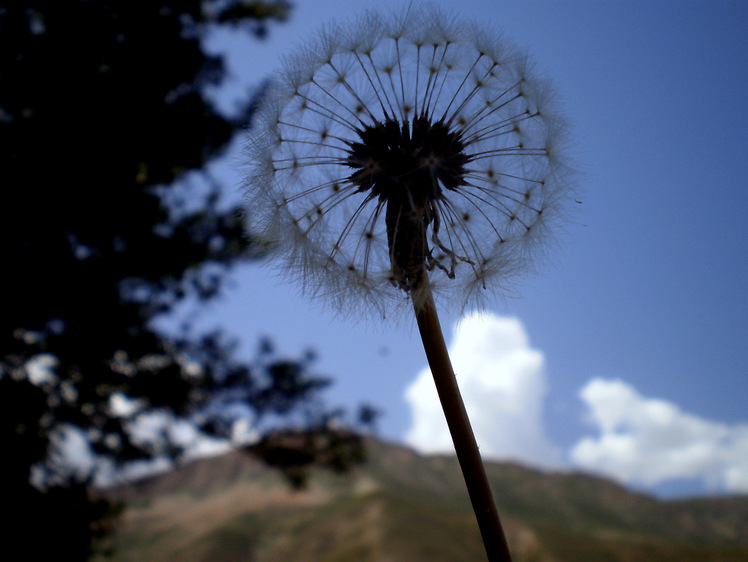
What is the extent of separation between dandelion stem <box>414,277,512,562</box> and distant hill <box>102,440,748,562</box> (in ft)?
26.7

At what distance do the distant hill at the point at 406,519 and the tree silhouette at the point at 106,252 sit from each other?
1515 mm

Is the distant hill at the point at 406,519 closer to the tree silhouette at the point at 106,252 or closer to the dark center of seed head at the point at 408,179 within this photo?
the tree silhouette at the point at 106,252

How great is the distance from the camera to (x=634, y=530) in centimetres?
2466

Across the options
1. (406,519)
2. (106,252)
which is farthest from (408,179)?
(406,519)

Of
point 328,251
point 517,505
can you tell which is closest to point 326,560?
point 517,505

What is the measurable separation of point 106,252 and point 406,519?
791 inches

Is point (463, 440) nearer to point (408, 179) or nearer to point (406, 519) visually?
point (408, 179)

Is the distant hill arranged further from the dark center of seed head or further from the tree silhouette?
the dark center of seed head

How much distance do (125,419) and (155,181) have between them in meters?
4.50

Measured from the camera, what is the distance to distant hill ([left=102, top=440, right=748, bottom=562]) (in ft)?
61.1

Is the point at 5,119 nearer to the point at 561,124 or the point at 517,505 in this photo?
the point at 561,124

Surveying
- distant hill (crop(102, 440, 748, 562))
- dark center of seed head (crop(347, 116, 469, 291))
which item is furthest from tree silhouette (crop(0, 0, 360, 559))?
dark center of seed head (crop(347, 116, 469, 291))

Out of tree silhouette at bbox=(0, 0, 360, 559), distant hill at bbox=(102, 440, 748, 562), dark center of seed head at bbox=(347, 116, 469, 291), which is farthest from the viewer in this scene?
distant hill at bbox=(102, 440, 748, 562)

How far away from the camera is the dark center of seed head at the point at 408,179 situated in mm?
1985
